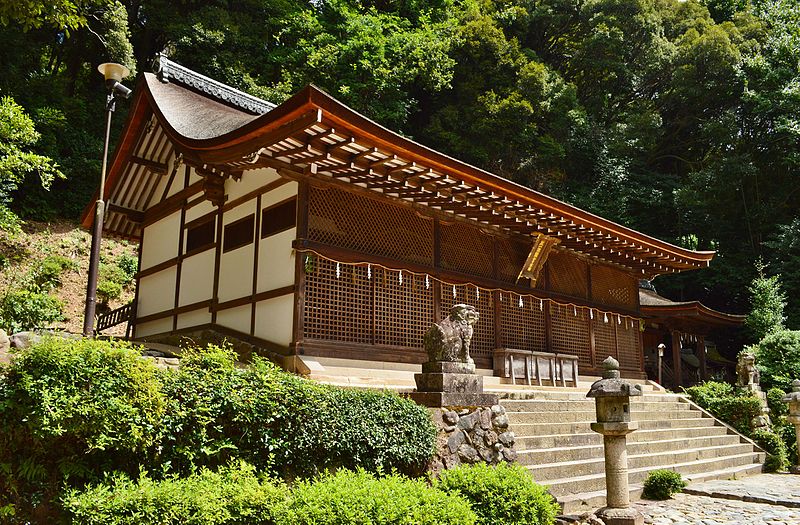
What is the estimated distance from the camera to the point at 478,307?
13.7 metres

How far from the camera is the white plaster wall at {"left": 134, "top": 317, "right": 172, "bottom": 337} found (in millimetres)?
14484

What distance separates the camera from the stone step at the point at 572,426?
9141mm

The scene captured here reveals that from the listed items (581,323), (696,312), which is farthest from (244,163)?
(696,312)

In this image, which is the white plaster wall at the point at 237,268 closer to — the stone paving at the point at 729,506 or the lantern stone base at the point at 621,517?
the lantern stone base at the point at 621,517

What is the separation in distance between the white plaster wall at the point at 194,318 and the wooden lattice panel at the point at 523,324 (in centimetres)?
682

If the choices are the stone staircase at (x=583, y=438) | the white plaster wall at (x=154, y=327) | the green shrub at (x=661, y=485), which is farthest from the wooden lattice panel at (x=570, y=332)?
the white plaster wall at (x=154, y=327)

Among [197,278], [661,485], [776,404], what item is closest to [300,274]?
[197,278]

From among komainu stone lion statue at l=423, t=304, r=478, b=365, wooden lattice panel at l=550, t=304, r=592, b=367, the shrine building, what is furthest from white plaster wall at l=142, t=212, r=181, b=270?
wooden lattice panel at l=550, t=304, r=592, b=367

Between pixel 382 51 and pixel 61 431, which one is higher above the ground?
pixel 382 51

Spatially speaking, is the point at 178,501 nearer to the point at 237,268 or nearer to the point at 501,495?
the point at 501,495

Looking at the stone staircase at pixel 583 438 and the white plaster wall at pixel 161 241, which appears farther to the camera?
the white plaster wall at pixel 161 241

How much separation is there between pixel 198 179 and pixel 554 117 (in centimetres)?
2119

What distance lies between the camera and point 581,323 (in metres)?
16.5

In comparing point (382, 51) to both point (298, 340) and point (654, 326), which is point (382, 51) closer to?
point (654, 326)
